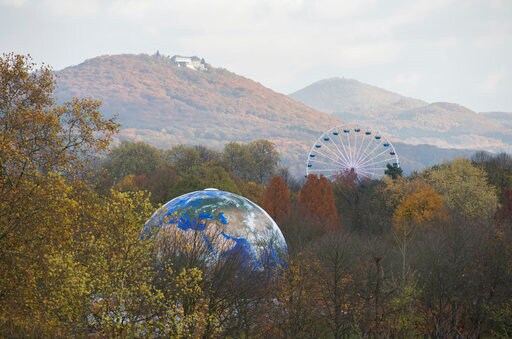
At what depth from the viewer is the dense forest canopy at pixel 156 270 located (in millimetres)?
15797

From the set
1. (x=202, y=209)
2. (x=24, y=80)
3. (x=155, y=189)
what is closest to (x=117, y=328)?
(x=24, y=80)

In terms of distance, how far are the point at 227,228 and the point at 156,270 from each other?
20.9 feet

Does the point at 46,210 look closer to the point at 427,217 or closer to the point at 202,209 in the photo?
the point at 202,209

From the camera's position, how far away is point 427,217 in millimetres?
49938

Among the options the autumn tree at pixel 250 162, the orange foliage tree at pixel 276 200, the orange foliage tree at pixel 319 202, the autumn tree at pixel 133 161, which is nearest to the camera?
the orange foliage tree at pixel 276 200

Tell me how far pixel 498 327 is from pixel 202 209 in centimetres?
1336

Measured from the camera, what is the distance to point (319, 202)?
184 feet

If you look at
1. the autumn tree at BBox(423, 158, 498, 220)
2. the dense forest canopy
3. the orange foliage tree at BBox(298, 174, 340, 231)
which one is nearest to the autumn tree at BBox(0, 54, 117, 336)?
the dense forest canopy

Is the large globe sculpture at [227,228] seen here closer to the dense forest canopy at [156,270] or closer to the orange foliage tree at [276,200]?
the dense forest canopy at [156,270]

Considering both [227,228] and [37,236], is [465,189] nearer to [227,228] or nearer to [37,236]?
[227,228]

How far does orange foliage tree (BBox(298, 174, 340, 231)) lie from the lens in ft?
172

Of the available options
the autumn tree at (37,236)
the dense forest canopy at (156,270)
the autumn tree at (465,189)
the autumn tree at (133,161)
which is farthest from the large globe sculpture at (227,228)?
the autumn tree at (133,161)

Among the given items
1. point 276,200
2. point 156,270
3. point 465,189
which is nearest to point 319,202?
point 276,200

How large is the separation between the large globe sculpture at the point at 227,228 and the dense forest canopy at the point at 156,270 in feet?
2.55
